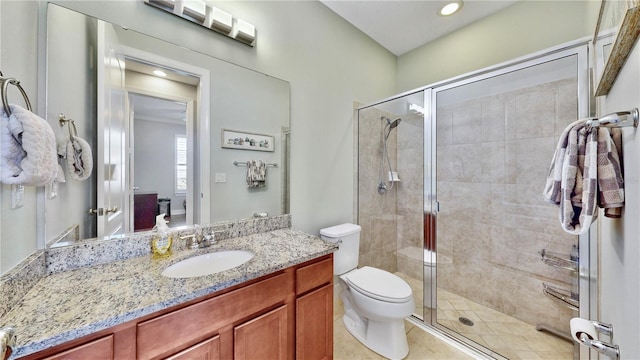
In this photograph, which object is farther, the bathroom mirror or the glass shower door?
the glass shower door

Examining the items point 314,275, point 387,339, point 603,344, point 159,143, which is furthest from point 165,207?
point 603,344

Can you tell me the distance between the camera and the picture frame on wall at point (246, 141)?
1482 mm

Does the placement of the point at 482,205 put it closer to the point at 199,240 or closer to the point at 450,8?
the point at 450,8

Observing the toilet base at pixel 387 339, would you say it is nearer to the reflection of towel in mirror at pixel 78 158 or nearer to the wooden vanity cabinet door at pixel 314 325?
the wooden vanity cabinet door at pixel 314 325

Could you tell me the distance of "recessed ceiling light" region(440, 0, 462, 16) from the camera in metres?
1.86

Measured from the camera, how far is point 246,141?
A: 156 centimetres

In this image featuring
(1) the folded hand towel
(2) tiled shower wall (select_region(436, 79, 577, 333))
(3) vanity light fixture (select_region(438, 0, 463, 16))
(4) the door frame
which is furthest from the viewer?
(3) vanity light fixture (select_region(438, 0, 463, 16))

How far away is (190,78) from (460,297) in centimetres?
276

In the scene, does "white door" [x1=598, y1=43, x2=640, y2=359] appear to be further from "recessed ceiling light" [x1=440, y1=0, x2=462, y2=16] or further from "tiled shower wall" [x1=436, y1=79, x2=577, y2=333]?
"recessed ceiling light" [x1=440, y1=0, x2=462, y2=16]

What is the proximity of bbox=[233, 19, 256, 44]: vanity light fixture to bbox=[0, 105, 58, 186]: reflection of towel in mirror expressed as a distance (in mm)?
1128

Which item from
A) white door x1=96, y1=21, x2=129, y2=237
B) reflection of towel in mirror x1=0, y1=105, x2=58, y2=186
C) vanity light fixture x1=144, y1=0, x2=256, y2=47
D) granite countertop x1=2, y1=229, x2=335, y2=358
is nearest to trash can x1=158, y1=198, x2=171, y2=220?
white door x1=96, y1=21, x2=129, y2=237

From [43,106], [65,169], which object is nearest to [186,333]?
[65,169]

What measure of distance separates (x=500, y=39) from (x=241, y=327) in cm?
285

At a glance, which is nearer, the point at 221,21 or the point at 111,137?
the point at 111,137
